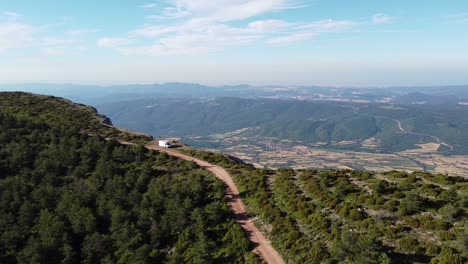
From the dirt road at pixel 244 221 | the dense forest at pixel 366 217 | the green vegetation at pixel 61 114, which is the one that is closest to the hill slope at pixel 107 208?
the dirt road at pixel 244 221

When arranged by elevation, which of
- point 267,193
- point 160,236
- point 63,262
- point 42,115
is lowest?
point 63,262

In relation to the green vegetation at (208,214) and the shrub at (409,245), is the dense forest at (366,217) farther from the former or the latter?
the green vegetation at (208,214)

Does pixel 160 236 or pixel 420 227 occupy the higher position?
pixel 420 227

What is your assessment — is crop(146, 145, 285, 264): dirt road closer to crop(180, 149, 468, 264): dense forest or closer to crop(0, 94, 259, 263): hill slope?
crop(180, 149, 468, 264): dense forest

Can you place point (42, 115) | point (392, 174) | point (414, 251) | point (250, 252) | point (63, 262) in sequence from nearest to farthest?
point (414, 251) < point (250, 252) < point (63, 262) < point (392, 174) < point (42, 115)

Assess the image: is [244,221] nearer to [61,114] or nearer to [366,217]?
[366,217]

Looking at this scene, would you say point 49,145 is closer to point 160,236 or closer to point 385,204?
point 160,236

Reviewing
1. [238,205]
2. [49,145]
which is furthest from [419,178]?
[49,145]
